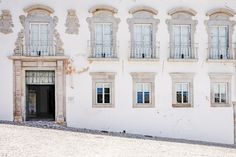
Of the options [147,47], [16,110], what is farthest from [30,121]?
[147,47]

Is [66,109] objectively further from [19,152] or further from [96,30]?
[19,152]

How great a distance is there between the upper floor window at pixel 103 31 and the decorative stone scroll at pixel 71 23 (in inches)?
26.4

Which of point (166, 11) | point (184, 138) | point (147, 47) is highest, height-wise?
point (166, 11)

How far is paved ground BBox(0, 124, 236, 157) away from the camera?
43.2 feet

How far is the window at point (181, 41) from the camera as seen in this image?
70.8 feet

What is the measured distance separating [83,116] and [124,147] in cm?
607


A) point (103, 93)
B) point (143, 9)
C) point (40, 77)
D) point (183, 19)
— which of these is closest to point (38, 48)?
point (40, 77)

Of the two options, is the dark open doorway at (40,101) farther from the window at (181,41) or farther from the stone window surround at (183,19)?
the stone window surround at (183,19)

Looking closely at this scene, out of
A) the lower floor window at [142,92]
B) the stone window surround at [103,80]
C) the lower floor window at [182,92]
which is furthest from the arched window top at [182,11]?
the stone window surround at [103,80]

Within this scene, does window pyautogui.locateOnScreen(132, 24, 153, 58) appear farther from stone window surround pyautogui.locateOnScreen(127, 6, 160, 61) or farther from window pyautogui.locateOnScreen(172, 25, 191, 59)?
window pyautogui.locateOnScreen(172, 25, 191, 59)

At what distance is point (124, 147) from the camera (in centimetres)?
1505

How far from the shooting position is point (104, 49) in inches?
830

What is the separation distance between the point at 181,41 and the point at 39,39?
744cm

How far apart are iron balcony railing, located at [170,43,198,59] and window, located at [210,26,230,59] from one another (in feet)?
3.11
